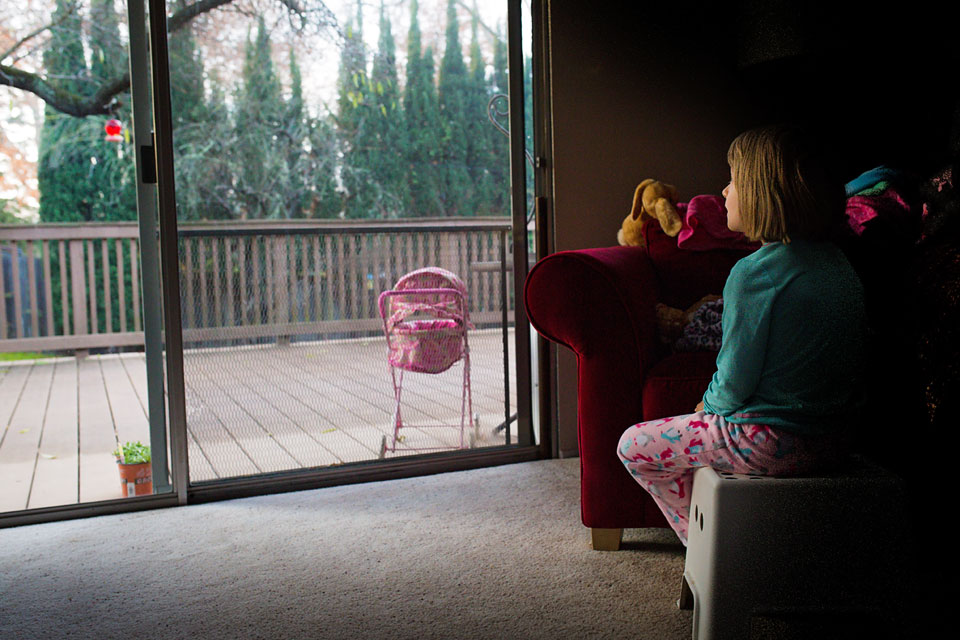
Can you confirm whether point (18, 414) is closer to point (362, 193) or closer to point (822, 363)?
point (362, 193)

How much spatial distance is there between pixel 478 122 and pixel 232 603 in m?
1.82

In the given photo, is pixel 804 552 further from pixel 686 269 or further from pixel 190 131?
pixel 190 131

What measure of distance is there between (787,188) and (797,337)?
266mm

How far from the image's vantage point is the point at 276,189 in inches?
105

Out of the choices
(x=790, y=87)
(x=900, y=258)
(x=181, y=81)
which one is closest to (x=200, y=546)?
(x=181, y=81)

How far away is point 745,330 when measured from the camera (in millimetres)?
1420

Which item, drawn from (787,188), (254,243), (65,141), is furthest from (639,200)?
(65,141)

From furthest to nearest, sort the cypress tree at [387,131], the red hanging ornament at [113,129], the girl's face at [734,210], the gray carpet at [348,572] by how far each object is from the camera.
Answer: the cypress tree at [387,131]
the red hanging ornament at [113,129]
the gray carpet at [348,572]
the girl's face at [734,210]

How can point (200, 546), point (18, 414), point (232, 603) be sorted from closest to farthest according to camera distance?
point (232, 603), point (200, 546), point (18, 414)

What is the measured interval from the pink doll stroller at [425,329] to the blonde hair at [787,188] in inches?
61.6

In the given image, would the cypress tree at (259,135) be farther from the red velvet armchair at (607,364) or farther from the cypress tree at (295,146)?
the red velvet armchair at (607,364)

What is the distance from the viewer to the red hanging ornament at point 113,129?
2.50m

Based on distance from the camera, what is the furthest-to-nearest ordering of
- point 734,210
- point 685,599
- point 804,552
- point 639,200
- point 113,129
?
point 113,129, point 639,200, point 685,599, point 734,210, point 804,552

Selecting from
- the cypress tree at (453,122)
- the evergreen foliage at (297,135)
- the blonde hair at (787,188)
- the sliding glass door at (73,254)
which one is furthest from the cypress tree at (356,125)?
the blonde hair at (787,188)
